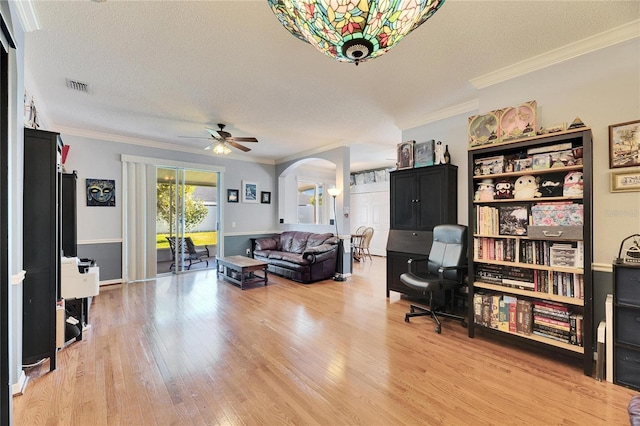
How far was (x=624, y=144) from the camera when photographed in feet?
7.37

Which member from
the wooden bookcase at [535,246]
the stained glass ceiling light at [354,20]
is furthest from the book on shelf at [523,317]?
the stained glass ceiling light at [354,20]

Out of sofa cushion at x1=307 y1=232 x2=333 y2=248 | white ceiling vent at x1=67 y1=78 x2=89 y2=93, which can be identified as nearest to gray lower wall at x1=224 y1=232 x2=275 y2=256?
sofa cushion at x1=307 y1=232 x2=333 y2=248

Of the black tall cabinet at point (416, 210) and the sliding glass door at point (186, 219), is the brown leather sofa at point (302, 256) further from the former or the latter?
the black tall cabinet at point (416, 210)

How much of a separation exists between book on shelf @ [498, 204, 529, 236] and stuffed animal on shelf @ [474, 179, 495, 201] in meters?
0.16

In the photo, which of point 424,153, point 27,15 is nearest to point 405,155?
point 424,153

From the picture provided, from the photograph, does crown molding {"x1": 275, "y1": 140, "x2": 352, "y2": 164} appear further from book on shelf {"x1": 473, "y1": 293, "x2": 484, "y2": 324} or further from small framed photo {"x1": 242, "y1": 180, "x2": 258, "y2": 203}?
book on shelf {"x1": 473, "y1": 293, "x2": 484, "y2": 324}

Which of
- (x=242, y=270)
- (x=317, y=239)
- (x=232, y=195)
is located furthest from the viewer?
(x=232, y=195)

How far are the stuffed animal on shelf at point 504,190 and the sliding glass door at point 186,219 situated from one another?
18.4 ft

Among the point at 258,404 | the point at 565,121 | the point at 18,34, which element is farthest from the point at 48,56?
the point at 565,121

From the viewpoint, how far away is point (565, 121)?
2561 millimetres

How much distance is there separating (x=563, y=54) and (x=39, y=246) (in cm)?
471

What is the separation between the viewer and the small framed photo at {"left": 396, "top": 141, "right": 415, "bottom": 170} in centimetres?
399

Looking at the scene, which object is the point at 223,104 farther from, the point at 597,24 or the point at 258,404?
the point at 597,24

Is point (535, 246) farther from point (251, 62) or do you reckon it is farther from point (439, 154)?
point (251, 62)
